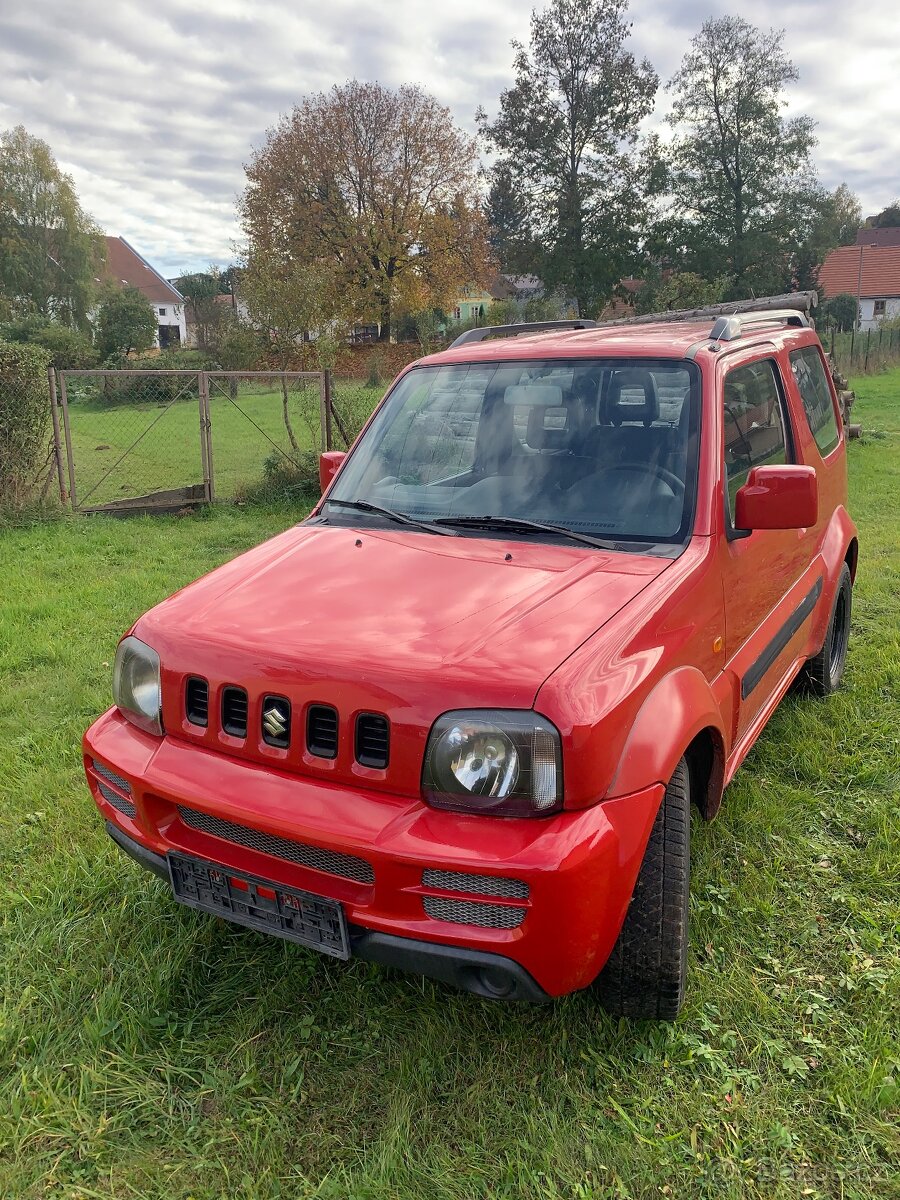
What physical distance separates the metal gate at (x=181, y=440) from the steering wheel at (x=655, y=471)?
7501 millimetres

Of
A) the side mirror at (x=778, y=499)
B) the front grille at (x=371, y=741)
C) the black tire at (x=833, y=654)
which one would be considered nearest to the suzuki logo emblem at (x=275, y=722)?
the front grille at (x=371, y=741)

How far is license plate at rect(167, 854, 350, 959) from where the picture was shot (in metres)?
2.08

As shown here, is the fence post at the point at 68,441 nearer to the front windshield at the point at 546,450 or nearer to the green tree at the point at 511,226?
the front windshield at the point at 546,450

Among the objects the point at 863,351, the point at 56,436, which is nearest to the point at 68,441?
the point at 56,436

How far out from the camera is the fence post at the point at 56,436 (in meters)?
9.10

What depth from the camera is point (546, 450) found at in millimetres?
3047

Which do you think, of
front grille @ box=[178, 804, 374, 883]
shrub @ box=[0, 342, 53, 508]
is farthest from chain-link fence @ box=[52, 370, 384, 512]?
front grille @ box=[178, 804, 374, 883]

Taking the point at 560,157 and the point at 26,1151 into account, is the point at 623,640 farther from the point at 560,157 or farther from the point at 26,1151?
the point at 560,157

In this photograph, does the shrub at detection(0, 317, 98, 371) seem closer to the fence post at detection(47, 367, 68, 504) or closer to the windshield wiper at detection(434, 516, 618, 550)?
the fence post at detection(47, 367, 68, 504)

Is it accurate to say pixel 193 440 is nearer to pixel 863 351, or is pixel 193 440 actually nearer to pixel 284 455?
pixel 284 455

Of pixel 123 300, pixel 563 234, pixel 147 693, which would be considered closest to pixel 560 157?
pixel 563 234

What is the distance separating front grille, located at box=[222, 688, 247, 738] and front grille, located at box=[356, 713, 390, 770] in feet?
1.17

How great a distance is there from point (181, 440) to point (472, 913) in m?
17.2

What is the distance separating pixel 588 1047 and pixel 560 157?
3858 centimetres
